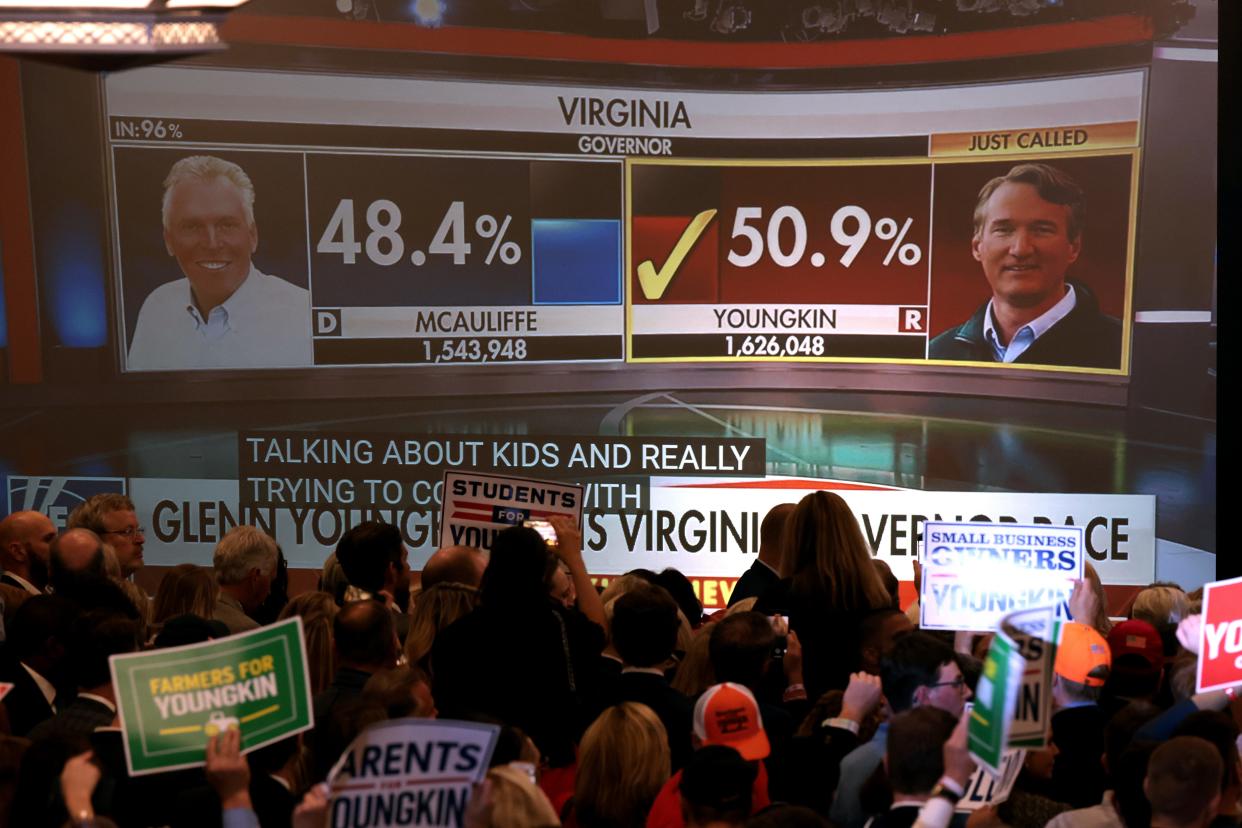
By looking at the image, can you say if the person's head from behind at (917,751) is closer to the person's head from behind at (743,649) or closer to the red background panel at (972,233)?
the person's head from behind at (743,649)

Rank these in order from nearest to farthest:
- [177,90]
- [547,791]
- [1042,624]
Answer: [1042,624] < [547,791] < [177,90]

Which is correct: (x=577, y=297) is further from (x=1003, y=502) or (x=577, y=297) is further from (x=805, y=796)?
(x=805, y=796)

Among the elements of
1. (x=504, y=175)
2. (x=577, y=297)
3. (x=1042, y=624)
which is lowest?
(x=1042, y=624)

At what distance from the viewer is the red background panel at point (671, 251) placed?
22.3 feet

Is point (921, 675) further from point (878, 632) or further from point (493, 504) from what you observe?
point (493, 504)

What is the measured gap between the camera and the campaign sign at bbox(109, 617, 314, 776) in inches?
98.2

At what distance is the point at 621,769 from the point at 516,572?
73cm

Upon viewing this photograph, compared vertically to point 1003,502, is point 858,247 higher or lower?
higher

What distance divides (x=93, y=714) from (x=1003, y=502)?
4.56 meters

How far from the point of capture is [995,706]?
84.6 inches

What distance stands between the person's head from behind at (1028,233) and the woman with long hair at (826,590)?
2.93m

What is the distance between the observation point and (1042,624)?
233cm

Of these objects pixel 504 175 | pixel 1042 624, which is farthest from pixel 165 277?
pixel 1042 624

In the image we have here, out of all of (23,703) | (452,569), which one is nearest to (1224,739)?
(452,569)
